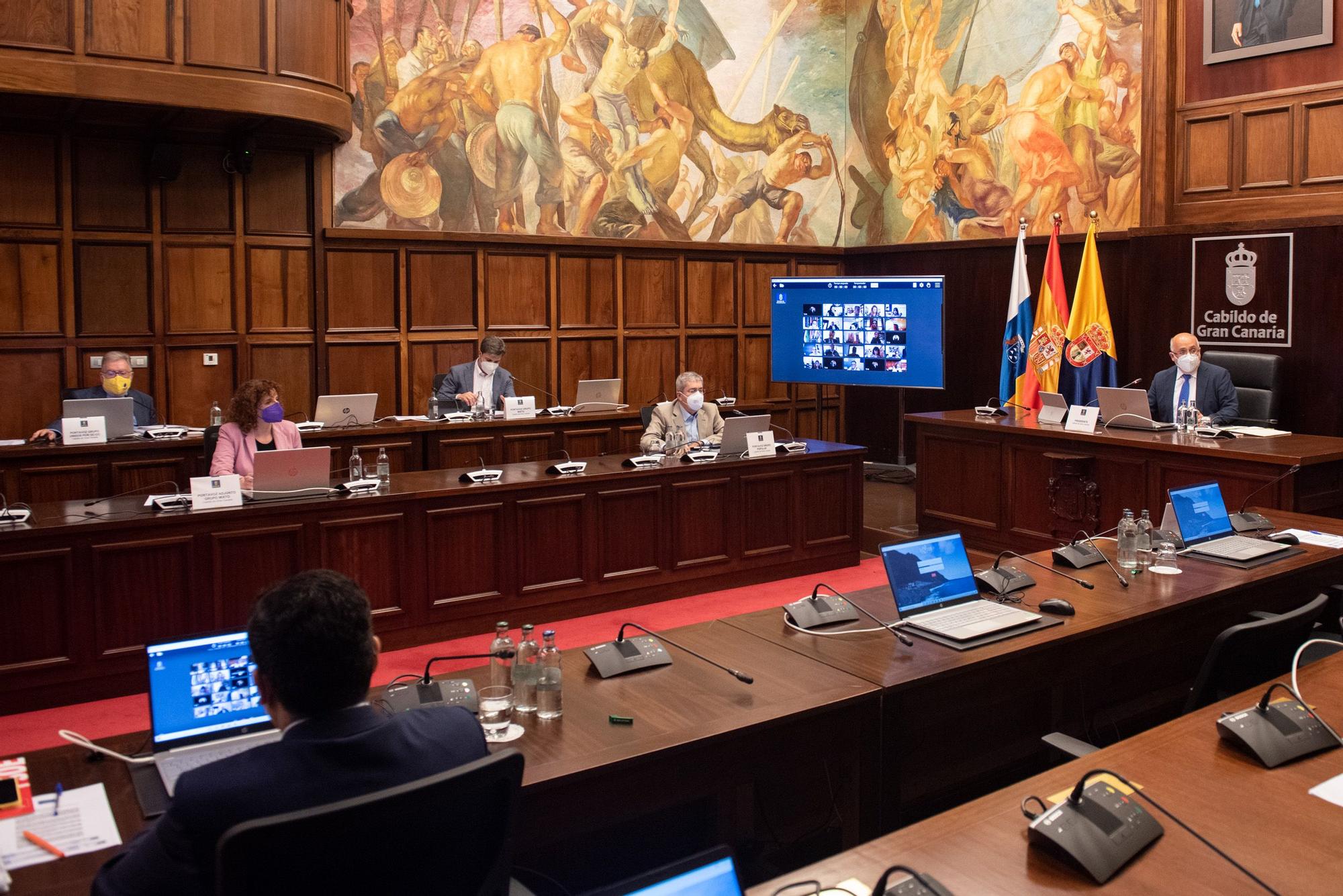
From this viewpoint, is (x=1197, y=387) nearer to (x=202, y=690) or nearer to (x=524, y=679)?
(x=524, y=679)

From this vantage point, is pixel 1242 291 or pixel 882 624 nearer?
pixel 882 624

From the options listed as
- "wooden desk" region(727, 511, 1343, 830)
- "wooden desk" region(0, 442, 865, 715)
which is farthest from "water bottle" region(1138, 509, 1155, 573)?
"wooden desk" region(0, 442, 865, 715)

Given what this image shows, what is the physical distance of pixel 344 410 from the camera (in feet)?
26.3

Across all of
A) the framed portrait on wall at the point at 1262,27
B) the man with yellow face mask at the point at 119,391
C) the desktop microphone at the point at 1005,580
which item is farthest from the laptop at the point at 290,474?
the framed portrait on wall at the point at 1262,27

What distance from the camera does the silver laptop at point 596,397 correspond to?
→ 9047mm

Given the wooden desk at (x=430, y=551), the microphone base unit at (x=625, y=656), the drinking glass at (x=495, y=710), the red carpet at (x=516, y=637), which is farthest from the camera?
the wooden desk at (x=430, y=551)

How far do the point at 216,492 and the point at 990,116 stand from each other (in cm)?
845

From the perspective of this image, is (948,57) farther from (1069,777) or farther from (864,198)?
(1069,777)

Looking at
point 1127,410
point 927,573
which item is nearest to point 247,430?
point 927,573

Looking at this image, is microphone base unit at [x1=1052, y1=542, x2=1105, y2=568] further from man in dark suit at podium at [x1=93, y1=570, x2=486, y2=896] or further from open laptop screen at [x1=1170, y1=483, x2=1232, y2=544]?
man in dark suit at podium at [x1=93, y1=570, x2=486, y2=896]

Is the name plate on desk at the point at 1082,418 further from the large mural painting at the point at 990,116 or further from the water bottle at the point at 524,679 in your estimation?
the water bottle at the point at 524,679

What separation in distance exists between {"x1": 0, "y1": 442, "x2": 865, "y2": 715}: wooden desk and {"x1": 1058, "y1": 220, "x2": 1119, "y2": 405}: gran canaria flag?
9.18 feet

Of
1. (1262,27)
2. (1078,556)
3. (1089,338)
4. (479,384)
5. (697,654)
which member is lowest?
(697,654)

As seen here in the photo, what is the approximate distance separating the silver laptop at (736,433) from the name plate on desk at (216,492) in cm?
297
